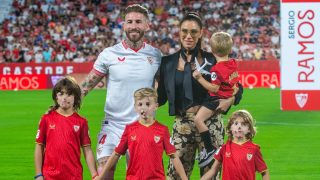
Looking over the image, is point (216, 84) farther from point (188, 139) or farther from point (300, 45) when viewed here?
point (300, 45)

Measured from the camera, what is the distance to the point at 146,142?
7.85 m

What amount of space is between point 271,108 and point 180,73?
17.7m

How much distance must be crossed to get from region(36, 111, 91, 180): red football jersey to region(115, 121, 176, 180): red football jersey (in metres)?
0.47

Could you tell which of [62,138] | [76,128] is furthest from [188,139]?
[62,138]

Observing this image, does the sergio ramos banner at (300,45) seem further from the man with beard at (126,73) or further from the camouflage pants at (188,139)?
the man with beard at (126,73)

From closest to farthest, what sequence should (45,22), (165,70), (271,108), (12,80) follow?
(165,70) < (271,108) < (12,80) < (45,22)

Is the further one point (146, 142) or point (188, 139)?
point (188, 139)

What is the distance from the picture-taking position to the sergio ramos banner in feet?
80.0

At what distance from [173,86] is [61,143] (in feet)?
4.46

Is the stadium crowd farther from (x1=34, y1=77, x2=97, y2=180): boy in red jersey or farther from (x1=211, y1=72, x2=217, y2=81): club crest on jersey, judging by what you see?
(x1=34, y1=77, x2=97, y2=180): boy in red jersey

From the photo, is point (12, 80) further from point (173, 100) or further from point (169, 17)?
point (173, 100)

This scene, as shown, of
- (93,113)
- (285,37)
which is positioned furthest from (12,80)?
(285,37)

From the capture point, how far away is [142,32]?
8.77 metres

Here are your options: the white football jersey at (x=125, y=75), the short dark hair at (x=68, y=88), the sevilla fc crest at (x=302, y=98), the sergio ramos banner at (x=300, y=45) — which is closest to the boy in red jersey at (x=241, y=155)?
the white football jersey at (x=125, y=75)
